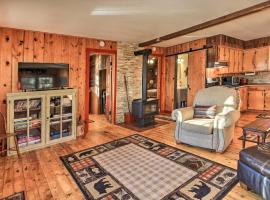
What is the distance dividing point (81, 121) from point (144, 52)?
240 centimetres

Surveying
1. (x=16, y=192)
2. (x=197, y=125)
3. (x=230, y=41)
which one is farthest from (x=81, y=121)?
(x=230, y=41)

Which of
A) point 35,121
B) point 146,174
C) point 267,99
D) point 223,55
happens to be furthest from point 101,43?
point 267,99

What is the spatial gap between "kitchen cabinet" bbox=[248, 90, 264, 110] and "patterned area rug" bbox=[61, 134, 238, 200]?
14.6 feet

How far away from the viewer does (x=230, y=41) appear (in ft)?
17.3

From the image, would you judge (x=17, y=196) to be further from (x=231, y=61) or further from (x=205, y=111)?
(x=231, y=61)

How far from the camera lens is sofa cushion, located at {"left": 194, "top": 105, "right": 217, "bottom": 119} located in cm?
352

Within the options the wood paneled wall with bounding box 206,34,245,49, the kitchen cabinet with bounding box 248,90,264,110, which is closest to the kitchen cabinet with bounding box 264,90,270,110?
the kitchen cabinet with bounding box 248,90,264,110

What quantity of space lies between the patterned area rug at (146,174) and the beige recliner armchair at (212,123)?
0.35 meters

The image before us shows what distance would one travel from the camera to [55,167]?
273cm

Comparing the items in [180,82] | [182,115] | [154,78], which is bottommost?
[182,115]

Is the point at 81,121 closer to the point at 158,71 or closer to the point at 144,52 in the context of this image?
the point at 144,52

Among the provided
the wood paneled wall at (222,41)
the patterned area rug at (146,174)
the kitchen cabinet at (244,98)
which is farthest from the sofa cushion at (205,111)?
the kitchen cabinet at (244,98)

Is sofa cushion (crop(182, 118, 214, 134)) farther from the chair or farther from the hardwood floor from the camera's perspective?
the chair

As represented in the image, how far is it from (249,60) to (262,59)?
35 centimetres
